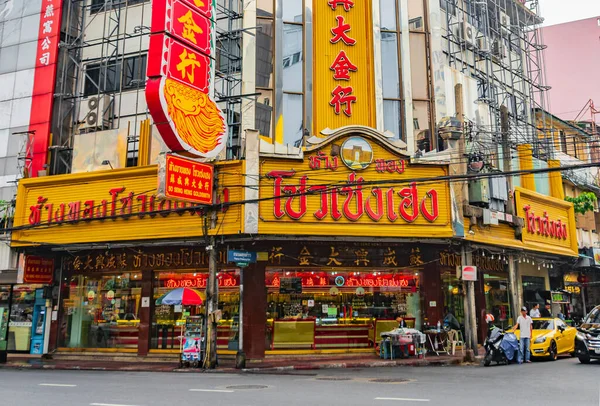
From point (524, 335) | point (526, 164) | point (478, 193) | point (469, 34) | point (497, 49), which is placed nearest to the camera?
point (524, 335)

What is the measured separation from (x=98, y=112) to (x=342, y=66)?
11.1 meters

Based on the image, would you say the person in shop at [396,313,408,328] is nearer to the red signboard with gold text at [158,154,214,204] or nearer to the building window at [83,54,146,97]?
the red signboard with gold text at [158,154,214,204]

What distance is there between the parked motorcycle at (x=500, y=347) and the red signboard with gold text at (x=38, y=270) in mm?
18518

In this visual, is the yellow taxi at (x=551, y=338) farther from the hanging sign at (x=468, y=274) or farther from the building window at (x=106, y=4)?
the building window at (x=106, y=4)

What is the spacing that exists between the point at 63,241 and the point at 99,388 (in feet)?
35.2

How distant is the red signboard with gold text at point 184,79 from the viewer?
60.7ft

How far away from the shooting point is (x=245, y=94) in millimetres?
23359

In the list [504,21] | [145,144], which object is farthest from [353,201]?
[504,21]

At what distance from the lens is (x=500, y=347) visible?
61.6 feet

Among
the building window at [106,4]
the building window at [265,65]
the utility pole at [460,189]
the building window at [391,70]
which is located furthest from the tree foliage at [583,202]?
Answer: the building window at [106,4]

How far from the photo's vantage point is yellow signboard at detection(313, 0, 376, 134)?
943 inches

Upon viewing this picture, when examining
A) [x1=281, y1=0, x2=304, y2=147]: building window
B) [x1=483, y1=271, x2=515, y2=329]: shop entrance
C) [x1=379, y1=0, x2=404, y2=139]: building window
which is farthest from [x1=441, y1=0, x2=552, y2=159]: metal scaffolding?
[x1=281, y1=0, x2=304, y2=147]: building window

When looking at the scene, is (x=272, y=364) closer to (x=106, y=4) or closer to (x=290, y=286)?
(x=290, y=286)

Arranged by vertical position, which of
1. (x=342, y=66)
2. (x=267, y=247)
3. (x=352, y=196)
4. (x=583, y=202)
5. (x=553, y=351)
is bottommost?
(x=553, y=351)
